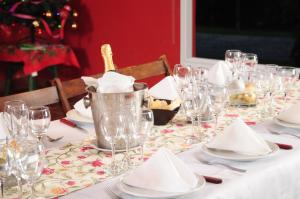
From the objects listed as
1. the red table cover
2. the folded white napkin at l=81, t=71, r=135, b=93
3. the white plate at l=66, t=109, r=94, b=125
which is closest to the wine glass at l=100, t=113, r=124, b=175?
the folded white napkin at l=81, t=71, r=135, b=93

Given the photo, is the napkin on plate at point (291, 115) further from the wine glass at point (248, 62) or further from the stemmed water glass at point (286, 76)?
the wine glass at point (248, 62)

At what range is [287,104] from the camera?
7.36 feet

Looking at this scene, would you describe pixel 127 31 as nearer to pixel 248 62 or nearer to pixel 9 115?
pixel 248 62

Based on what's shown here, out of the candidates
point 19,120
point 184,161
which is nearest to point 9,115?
point 19,120

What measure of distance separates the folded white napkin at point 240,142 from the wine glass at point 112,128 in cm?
28

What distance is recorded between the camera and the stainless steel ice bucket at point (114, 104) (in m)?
1.62

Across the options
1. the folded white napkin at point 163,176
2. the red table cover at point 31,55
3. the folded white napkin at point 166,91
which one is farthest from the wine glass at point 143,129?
the red table cover at point 31,55

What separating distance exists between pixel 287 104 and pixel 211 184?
982mm

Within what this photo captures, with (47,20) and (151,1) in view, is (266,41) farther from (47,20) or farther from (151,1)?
(47,20)

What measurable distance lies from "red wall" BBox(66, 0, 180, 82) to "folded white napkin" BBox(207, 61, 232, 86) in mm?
1885

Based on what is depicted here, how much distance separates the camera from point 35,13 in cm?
465

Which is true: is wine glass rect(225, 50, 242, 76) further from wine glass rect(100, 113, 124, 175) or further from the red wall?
the red wall

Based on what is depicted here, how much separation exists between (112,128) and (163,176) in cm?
30

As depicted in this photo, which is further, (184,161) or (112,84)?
(112,84)
